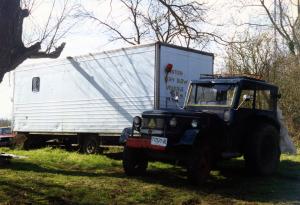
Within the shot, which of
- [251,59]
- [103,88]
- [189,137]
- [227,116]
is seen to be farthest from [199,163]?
[251,59]

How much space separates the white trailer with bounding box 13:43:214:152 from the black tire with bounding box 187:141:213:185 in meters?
3.38

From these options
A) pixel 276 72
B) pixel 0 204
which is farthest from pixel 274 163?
pixel 276 72

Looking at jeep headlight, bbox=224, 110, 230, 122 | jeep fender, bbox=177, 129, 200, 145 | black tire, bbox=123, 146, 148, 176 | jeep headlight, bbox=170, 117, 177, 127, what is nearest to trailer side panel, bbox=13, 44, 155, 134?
black tire, bbox=123, 146, 148, 176

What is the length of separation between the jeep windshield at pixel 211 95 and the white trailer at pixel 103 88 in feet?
5.59

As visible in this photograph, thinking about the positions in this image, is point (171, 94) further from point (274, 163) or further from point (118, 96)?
point (274, 163)

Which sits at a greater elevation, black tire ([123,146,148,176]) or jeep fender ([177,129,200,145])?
jeep fender ([177,129,200,145])

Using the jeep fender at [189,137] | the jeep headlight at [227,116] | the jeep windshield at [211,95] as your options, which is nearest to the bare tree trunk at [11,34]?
the jeep fender at [189,137]

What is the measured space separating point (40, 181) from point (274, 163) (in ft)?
16.5

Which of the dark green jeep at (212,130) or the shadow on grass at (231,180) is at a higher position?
the dark green jeep at (212,130)

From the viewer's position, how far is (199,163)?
8.77 metres

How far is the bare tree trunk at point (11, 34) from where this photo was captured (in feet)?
29.6

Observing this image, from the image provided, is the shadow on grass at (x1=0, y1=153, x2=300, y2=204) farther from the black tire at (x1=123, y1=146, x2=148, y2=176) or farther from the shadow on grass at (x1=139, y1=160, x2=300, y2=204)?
the black tire at (x1=123, y1=146, x2=148, y2=176)

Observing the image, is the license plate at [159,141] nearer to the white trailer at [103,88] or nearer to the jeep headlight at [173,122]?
the jeep headlight at [173,122]

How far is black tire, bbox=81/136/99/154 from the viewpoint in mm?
14375
